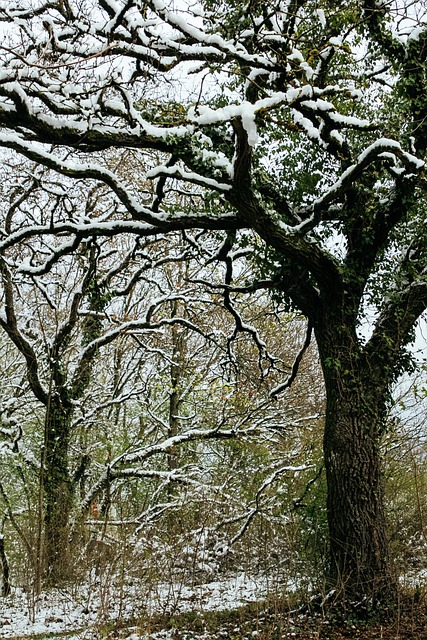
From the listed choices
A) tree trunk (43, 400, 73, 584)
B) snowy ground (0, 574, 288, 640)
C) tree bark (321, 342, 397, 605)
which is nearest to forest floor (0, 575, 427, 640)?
snowy ground (0, 574, 288, 640)

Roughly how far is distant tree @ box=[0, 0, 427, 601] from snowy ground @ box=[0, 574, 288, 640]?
194 cm

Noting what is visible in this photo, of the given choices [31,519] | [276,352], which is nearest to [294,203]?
[31,519]

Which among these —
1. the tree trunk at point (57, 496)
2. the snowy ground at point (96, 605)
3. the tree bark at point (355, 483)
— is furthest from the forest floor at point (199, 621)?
the tree trunk at point (57, 496)

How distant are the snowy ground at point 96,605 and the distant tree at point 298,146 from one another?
1938 millimetres

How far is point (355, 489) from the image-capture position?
7.13 m

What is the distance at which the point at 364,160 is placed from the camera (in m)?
6.47

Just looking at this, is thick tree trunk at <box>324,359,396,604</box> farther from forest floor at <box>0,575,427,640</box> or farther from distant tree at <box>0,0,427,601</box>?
forest floor at <box>0,575,427,640</box>

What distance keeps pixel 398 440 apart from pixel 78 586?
15.8 ft

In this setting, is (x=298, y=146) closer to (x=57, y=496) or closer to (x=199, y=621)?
(x=199, y=621)

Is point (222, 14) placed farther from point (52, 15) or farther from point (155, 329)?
point (155, 329)

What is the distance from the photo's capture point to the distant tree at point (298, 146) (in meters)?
6.19

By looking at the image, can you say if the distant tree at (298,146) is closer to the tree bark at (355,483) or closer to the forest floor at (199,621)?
the tree bark at (355,483)

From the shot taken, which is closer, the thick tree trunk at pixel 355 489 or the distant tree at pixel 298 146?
the distant tree at pixel 298 146

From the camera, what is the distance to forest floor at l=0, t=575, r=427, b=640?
239 inches
